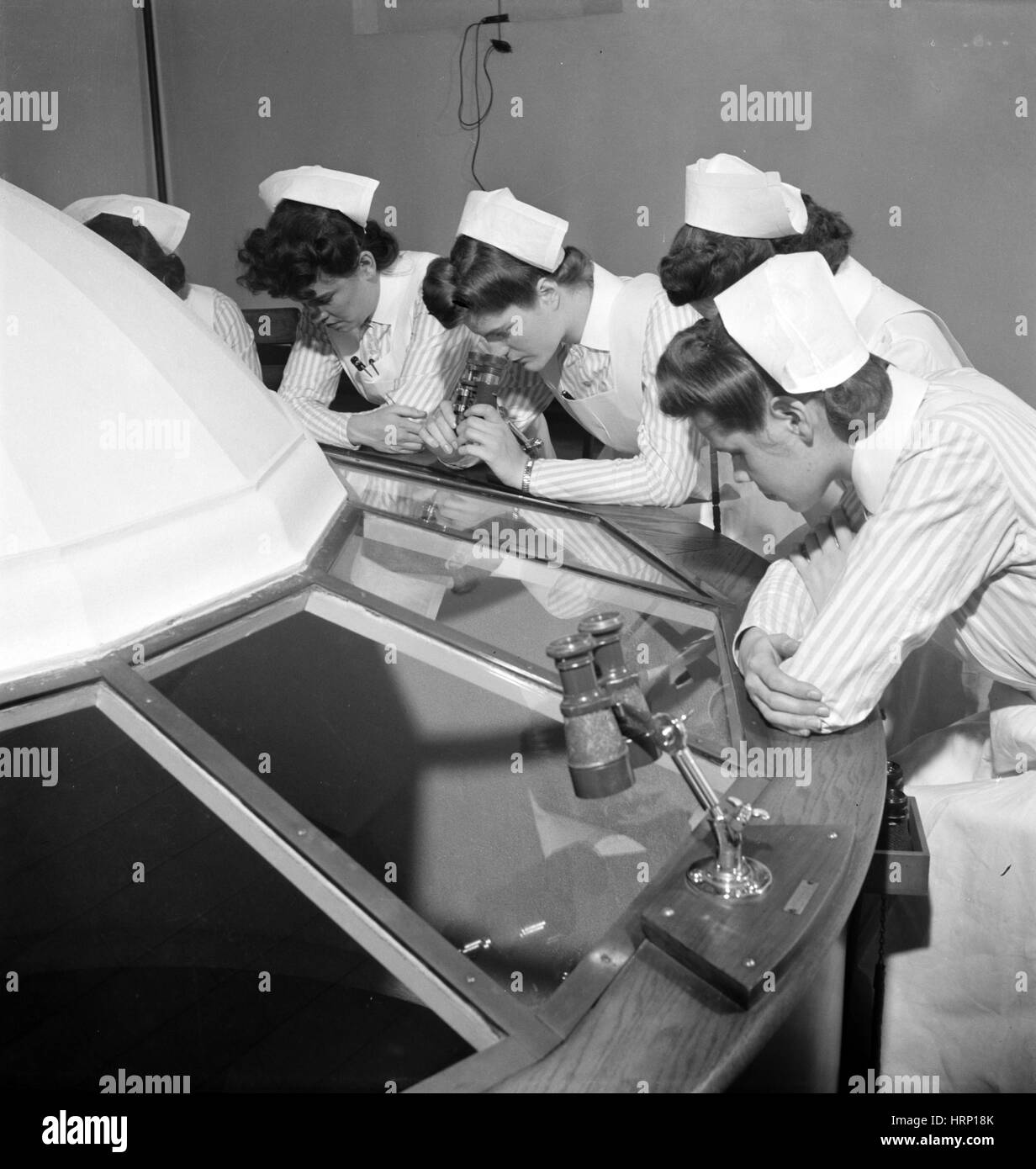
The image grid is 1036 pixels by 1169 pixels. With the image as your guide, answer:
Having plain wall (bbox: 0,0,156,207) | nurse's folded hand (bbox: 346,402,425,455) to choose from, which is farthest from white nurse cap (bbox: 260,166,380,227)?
plain wall (bbox: 0,0,156,207)

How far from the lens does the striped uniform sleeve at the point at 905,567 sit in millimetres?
1552

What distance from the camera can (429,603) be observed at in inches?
74.1

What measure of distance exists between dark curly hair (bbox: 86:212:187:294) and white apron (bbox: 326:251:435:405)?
48 centimetres

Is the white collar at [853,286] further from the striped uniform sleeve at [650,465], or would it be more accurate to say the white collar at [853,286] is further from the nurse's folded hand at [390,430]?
the nurse's folded hand at [390,430]

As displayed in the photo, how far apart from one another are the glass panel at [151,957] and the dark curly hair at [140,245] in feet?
6.46

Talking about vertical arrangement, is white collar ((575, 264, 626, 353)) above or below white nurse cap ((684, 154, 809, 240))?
below

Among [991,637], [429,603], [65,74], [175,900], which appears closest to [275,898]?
[175,900]

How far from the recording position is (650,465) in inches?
98.0

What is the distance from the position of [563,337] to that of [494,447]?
0.52 meters

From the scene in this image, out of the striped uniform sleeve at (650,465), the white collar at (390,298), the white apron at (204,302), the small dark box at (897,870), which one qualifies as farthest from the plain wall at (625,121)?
the small dark box at (897,870)

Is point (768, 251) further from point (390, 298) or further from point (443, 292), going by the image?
point (390, 298)

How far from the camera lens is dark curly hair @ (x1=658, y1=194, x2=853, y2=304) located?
2494 millimetres

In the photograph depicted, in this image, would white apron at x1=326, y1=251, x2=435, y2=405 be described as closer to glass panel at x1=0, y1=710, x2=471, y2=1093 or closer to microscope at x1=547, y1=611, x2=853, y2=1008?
glass panel at x1=0, y1=710, x2=471, y2=1093

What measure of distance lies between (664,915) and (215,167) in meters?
6.33
